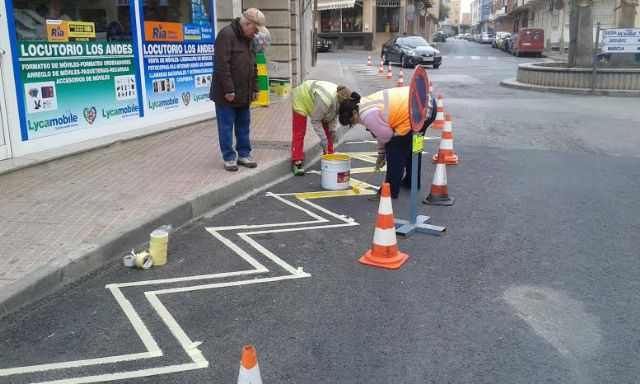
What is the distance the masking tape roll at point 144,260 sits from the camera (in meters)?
4.49

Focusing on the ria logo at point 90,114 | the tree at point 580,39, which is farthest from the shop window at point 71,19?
the tree at point 580,39

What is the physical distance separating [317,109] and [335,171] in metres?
0.77

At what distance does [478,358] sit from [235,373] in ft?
4.44

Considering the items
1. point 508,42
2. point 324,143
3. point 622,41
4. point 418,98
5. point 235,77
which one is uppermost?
point 508,42

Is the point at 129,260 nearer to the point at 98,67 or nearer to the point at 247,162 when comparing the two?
the point at 247,162

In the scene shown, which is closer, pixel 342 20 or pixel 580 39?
pixel 580 39

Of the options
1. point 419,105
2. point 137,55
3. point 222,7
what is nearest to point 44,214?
point 419,105

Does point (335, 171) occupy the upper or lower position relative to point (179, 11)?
lower

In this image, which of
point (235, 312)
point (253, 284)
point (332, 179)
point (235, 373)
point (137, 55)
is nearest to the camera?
point (235, 373)

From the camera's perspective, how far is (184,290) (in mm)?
4164

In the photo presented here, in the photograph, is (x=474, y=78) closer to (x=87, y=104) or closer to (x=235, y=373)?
(x=87, y=104)

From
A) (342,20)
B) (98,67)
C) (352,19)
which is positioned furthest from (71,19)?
(342,20)

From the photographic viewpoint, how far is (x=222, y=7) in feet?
40.5

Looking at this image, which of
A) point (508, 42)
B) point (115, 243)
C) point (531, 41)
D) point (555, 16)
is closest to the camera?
point (115, 243)
